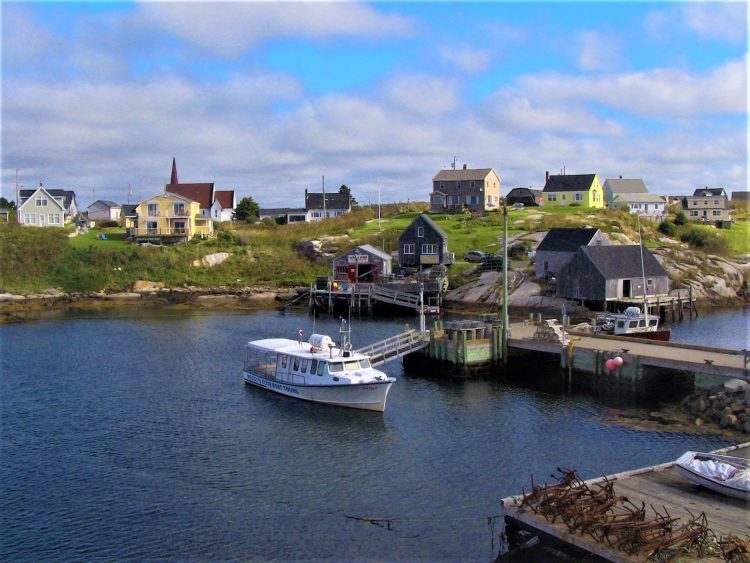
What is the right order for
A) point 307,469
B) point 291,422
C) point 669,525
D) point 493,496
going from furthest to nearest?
point 291,422 → point 307,469 → point 493,496 → point 669,525

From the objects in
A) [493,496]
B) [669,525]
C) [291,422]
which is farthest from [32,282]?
[669,525]

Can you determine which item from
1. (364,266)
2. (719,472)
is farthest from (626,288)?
(719,472)

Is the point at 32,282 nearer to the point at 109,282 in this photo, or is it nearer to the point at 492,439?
the point at 109,282

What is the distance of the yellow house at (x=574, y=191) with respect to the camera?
118 meters

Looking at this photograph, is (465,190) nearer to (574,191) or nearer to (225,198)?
(574,191)

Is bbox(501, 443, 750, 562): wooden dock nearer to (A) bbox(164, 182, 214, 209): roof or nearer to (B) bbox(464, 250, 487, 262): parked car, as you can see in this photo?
(B) bbox(464, 250, 487, 262): parked car

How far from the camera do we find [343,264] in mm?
87062

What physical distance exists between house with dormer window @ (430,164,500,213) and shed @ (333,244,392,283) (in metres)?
37.2

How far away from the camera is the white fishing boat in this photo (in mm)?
37688

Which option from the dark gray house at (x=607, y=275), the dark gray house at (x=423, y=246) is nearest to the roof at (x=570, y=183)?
the dark gray house at (x=423, y=246)

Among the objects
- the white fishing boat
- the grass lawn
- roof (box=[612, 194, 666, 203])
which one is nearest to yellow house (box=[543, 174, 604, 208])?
roof (box=[612, 194, 666, 203])

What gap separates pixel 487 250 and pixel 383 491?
6601 centimetres

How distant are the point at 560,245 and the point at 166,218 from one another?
57.4 meters

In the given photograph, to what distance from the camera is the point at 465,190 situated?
120 m
